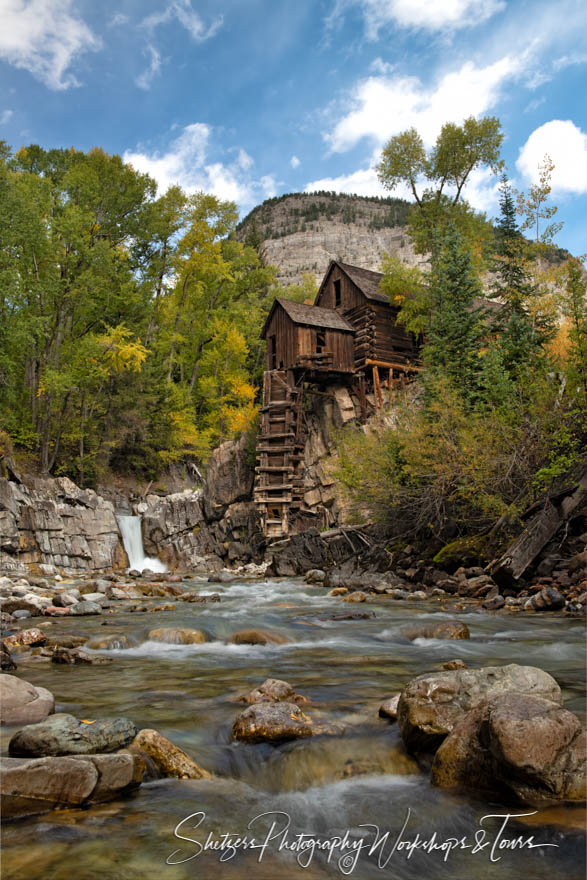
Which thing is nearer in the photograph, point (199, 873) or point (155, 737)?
point (199, 873)

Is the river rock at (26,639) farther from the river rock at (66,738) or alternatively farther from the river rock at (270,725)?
the river rock at (270,725)

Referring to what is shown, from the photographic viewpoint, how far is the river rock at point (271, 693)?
5328 mm

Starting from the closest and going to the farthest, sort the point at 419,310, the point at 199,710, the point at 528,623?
the point at 199,710
the point at 528,623
the point at 419,310

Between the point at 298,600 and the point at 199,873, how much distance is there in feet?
38.6

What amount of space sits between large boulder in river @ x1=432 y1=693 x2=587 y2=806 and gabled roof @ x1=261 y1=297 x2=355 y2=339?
91.2 ft

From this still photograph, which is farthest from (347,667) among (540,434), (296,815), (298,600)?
(540,434)

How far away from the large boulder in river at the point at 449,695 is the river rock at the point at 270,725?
0.81 m

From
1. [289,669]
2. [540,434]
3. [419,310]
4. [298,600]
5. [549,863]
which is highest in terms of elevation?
[419,310]

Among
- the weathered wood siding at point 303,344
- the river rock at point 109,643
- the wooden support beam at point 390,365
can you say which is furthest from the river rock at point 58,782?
the wooden support beam at point 390,365

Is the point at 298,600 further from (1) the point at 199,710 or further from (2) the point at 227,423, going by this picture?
(2) the point at 227,423

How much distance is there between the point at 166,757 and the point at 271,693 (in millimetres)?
1665

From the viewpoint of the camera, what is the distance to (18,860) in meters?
2.69

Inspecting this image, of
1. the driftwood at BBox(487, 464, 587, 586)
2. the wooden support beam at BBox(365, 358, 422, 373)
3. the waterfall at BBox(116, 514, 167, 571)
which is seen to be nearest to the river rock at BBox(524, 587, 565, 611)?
the driftwood at BBox(487, 464, 587, 586)

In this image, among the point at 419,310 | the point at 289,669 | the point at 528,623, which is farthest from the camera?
the point at 419,310
